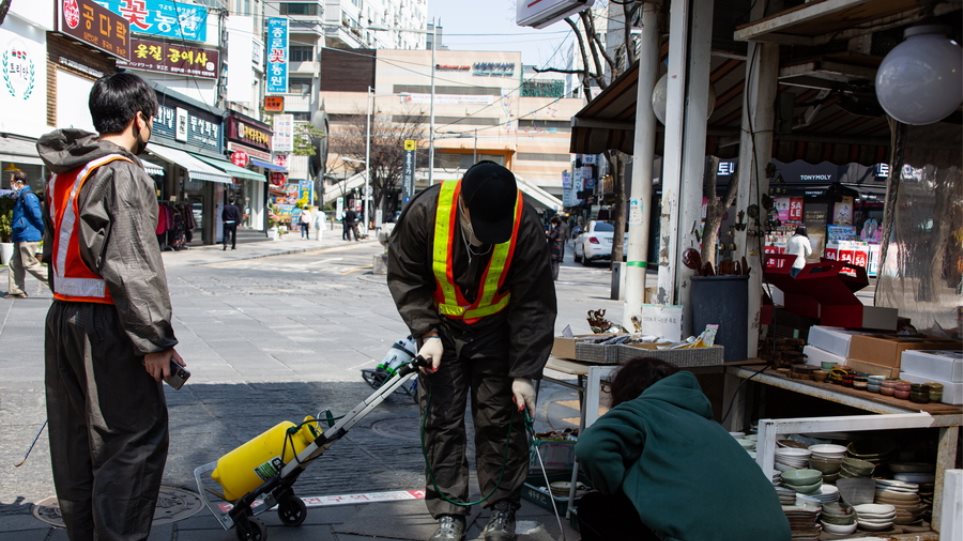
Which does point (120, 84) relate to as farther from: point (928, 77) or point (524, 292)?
point (928, 77)

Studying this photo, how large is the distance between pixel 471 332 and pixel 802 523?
1.59 m

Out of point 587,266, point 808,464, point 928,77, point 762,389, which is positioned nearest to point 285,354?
point 762,389

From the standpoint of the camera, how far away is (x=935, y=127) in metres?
4.83

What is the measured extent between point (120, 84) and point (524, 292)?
1.80m

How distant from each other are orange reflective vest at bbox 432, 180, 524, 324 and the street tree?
53.8 metres

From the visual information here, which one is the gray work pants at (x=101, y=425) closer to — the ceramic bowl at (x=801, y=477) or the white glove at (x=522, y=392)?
the white glove at (x=522, y=392)

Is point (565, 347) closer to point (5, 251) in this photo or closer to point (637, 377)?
point (637, 377)

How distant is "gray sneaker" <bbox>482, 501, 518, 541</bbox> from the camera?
3658mm

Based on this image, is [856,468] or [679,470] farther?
A: [856,468]

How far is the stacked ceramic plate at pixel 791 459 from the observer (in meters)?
3.73

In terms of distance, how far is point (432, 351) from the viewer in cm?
351

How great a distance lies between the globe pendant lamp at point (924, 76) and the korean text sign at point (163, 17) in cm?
2539

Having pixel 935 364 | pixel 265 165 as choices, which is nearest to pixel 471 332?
pixel 935 364

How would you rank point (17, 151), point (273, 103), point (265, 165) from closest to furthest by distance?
point (17, 151)
point (265, 165)
point (273, 103)
